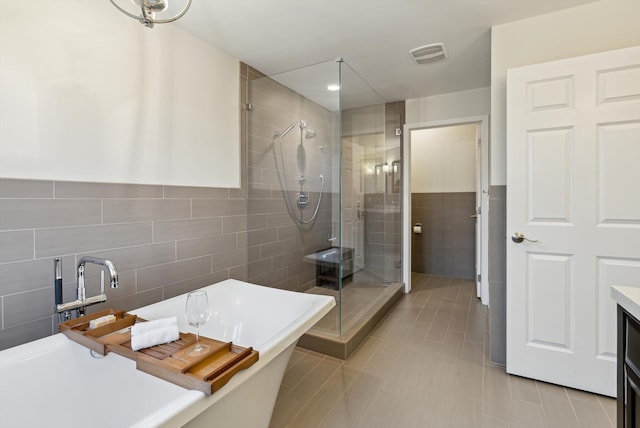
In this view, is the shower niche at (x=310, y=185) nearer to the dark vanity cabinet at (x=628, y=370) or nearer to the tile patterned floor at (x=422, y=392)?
the tile patterned floor at (x=422, y=392)

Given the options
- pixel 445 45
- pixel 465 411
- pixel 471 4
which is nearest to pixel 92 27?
pixel 471 4

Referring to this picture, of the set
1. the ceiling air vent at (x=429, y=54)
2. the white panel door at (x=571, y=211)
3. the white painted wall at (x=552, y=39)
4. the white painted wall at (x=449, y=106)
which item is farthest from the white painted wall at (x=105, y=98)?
the white painted wall at (x=449, y=106)

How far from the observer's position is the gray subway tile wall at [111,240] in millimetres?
1493

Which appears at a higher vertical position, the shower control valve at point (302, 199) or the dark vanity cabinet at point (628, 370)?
the shower control valve at point (302, 199)

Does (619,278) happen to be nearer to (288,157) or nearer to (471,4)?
(471,4)

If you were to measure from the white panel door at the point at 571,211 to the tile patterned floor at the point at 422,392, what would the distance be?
205mm

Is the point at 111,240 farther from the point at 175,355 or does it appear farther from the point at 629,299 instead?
the point at 629,299

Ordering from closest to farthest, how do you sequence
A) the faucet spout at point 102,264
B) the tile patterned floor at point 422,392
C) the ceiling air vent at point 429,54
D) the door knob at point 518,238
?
the faucet spout at point 102,264
the tile patterned floor at point 422,392
the door knob at point 518,238
the ceiling air vent at point 429,54

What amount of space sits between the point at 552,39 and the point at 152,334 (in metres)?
2.96

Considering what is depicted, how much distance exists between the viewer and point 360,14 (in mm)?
2105

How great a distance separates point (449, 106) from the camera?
3672mm

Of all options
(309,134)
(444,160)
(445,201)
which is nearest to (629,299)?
(309,134)

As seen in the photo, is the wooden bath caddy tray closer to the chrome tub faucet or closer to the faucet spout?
the chrome tub faucet

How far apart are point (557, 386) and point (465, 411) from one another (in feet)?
2.46
